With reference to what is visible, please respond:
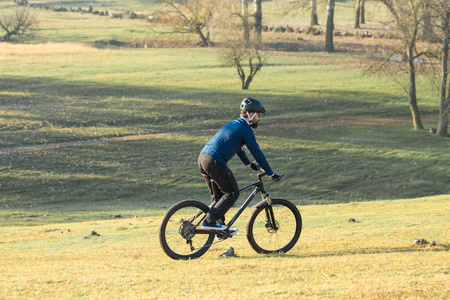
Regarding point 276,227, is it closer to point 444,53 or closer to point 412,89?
point 444,53

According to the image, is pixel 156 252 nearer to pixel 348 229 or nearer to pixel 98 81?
pixel 348 229

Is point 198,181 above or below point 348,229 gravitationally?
below

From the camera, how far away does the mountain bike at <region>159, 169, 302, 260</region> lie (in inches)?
356

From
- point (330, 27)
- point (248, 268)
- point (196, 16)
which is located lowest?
point (248, 268)

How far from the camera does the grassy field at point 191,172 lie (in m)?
7.82

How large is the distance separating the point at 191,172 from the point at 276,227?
1812 centimetres

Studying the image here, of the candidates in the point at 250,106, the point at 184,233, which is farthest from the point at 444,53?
the point at 184,233

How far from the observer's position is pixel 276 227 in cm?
970

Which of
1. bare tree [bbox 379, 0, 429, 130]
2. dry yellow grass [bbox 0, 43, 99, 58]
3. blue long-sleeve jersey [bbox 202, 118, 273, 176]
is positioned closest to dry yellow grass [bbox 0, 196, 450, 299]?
blue long-sleeve jersey [bbox 202, 118, 273, 176]

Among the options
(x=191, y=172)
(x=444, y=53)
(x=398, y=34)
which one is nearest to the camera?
(x=191, y=172)

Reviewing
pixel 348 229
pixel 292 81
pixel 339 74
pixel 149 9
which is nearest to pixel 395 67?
pixel 339 74

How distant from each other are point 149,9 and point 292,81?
7450 cm

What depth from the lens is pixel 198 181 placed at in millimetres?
26500

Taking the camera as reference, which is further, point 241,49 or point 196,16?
point 196,16
